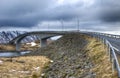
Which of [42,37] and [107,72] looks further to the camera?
[42,37]

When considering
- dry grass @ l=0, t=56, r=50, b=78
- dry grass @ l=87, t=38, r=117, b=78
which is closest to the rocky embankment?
dry grass @ l=87, t=38, r=117, b=78

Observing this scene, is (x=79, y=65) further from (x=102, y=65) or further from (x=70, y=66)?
(x=102, y=65)

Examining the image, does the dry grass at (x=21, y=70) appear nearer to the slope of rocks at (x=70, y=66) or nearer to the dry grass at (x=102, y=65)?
the slope of rocks at (x=70, y=66)

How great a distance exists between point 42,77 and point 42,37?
455ft

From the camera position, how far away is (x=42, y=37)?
174 meters

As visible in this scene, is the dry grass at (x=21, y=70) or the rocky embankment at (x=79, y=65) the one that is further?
the dry grass at (x=21, y=70)

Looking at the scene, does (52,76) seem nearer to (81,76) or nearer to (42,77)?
(42,77)

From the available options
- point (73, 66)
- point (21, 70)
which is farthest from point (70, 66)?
point (21, 70)

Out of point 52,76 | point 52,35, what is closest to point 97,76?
point 52,76

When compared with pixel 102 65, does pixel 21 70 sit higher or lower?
lower

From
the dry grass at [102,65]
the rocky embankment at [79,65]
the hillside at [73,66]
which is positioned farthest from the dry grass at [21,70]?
the dry grass at [102,65]

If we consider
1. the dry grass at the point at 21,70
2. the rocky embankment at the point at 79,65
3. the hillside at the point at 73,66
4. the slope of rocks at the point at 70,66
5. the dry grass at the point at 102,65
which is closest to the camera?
the dry grass at the point at 102,65

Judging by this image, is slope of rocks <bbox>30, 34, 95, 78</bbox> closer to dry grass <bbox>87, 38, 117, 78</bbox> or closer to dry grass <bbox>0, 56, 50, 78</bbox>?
dry grass <bbox>87, 38, 117, 78</bbox>

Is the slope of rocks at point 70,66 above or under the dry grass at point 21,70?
above
